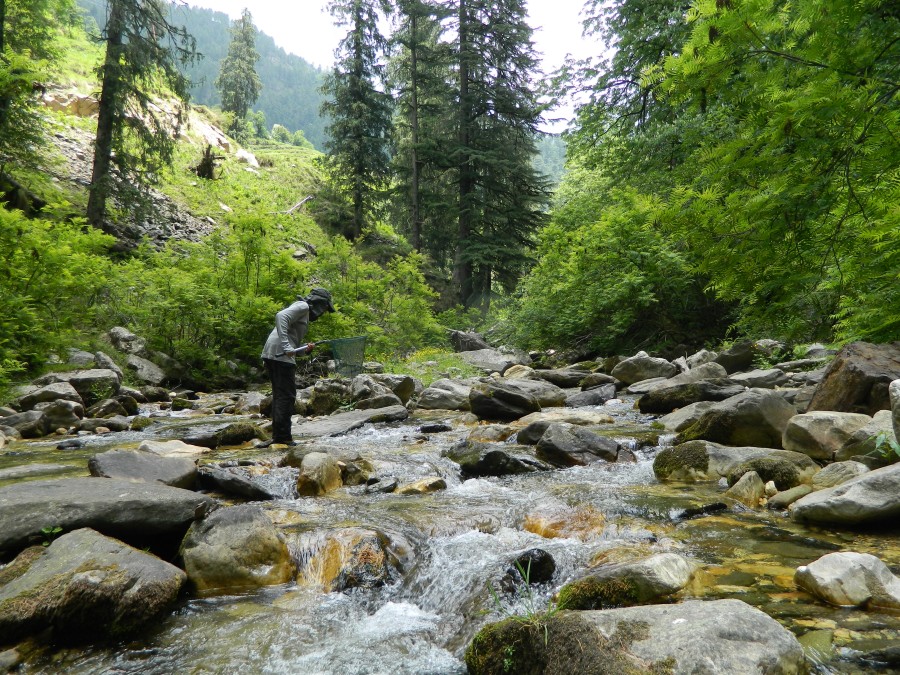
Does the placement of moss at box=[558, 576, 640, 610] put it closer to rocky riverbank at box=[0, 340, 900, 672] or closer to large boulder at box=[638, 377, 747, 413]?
rocky riverbank at box=[0, 340, 900, 672]

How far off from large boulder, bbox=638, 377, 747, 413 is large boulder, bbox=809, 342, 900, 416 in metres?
2.31

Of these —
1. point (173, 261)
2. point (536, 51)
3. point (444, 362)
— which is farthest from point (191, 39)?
point (536, 51)

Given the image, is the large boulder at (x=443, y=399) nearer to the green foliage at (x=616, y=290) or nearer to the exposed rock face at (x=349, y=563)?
the green foliage at (x=616, y=290)

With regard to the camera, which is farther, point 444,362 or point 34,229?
point 444,362

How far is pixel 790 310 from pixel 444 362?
32.2 feet

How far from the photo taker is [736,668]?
192cm

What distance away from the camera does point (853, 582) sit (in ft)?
8.45

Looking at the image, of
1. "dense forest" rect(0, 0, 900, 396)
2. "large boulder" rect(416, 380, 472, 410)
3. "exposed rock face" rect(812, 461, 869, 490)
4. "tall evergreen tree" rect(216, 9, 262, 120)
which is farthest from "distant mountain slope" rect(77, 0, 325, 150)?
"exposed rock face" rect(812, 461, 869, 490)

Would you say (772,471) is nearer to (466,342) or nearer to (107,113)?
(466,342)

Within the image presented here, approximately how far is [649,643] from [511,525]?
2136 mm

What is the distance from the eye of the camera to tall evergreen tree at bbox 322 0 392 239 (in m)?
27.3

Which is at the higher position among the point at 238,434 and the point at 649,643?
the point at 238,434

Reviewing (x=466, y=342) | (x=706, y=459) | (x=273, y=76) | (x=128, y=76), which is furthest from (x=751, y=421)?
(x=273, y=76)

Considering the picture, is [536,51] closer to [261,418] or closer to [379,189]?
[379,189]
